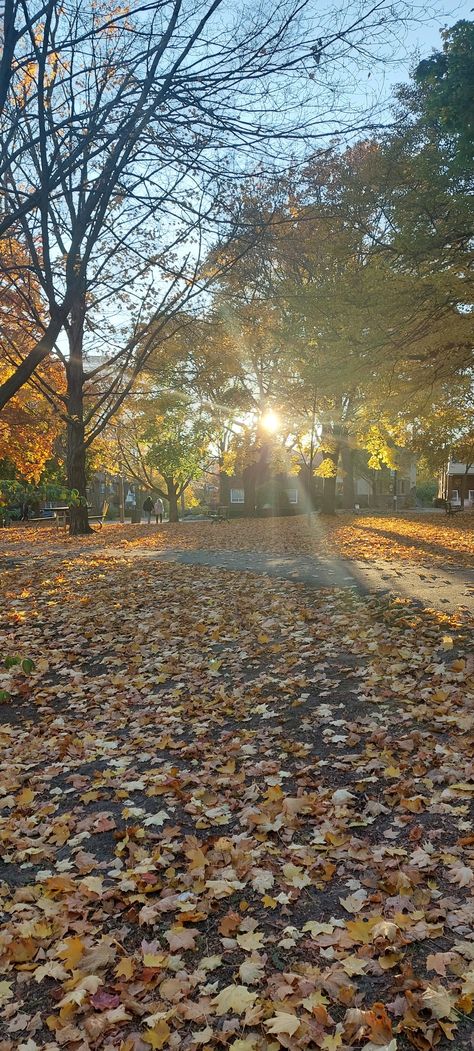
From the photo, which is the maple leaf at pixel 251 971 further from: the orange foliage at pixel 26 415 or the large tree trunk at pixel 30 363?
the orange foliage at pixel 26 415

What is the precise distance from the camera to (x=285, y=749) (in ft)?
14.6

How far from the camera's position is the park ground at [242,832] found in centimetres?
229

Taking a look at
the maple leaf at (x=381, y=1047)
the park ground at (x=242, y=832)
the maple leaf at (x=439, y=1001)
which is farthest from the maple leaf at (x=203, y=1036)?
the maple leaf at (x=439, y=1001)

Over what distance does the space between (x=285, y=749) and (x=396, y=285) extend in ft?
26.4

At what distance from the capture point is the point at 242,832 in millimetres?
3482

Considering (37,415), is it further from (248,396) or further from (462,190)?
(462,190)

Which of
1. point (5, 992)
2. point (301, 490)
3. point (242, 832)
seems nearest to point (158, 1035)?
point (5, 992)

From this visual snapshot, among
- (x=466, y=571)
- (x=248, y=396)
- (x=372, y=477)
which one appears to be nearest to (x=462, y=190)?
(x=466, y=571)

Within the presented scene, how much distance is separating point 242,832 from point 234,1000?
3.83 feet

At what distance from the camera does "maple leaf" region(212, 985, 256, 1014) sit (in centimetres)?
229

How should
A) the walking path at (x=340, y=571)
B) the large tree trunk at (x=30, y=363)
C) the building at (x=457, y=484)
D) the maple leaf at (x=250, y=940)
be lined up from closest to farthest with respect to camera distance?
the maple leaf at (x=250, y=940) → the large tree trunk at (x=30, y=363) → the walking path at (x=340, y=571) → the building at (x=457, y=484)

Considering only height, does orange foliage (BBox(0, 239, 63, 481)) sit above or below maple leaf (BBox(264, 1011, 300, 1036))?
above

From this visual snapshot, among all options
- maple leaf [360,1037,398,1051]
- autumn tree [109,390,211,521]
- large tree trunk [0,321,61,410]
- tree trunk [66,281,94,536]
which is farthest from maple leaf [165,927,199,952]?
autumn tree [109,390,211,521]

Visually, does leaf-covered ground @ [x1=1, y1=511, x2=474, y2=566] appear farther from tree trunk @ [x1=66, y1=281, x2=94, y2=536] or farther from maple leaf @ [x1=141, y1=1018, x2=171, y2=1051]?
maple leaf @ [x1=141, y1=1018, x2=171, y2=1051]
